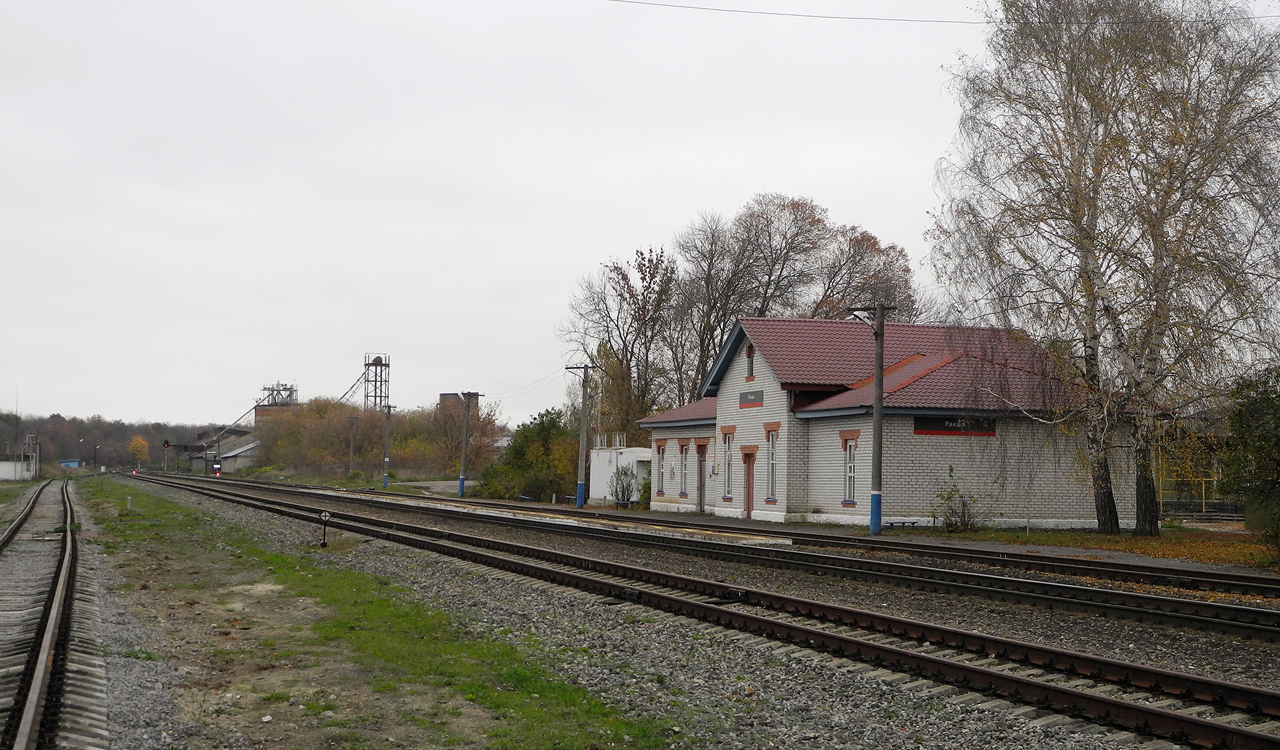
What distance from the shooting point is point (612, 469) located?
46375mm

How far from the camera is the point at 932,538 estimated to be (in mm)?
24984

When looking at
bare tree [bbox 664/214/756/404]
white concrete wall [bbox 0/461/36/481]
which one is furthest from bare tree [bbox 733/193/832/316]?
white concrete wall [bbox 0/461/36/481]

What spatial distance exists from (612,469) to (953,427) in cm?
2017

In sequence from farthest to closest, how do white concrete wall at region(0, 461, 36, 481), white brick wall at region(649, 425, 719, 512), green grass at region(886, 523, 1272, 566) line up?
1. white concrete wall at region(0, 461, 36, 481)
2. white brick wall at region(649, 425, 719, 512)
3. green grass at region(886, 523, 1272, 566)

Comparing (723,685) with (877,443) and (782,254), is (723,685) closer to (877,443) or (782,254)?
(877,443)

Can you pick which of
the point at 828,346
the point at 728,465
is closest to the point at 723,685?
the point at 828,346

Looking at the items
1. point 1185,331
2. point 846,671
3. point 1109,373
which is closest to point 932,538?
point 1109,373

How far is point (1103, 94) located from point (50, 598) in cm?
2322

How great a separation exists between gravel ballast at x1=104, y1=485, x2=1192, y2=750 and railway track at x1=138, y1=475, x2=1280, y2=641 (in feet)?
14.3

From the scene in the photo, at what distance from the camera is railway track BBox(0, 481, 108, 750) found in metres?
6.57

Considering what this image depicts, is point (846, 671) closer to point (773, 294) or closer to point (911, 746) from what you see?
point (911, 746)

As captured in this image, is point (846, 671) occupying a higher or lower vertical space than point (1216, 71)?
lower

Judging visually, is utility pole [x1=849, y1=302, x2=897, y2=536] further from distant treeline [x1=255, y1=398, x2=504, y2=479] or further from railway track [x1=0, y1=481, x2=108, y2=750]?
distant treeline [x1=255, y1=398, x2=504, y2=479]

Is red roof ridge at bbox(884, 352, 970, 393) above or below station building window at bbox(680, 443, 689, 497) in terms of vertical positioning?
above
